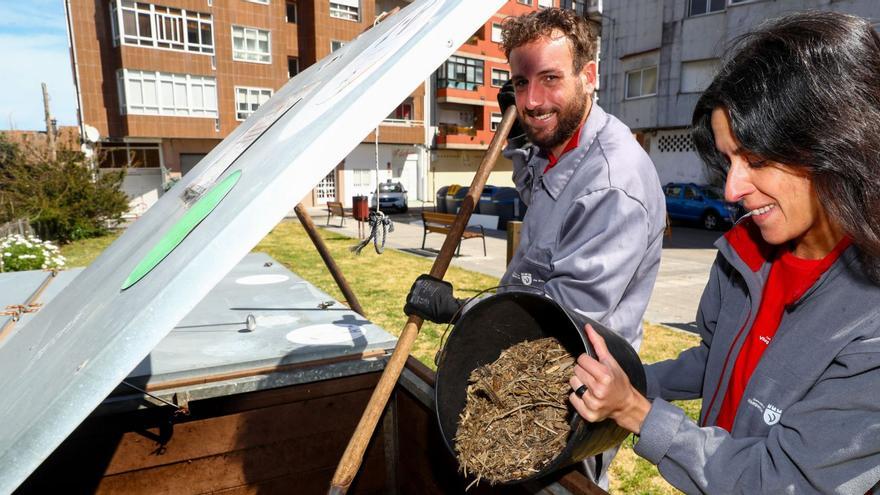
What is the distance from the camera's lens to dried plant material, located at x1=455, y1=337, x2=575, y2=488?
1198mm

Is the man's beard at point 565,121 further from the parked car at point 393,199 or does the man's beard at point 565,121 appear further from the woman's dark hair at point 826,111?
the parked car at point 393,199

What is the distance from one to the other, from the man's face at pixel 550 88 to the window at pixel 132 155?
25.0m

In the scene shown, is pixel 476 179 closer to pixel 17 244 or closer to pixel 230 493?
pixel 230 493

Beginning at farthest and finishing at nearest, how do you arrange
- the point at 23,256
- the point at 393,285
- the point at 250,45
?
the point at 250,45 < the point at 393,285 < the point at 23,256

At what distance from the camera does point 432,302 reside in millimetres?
1806

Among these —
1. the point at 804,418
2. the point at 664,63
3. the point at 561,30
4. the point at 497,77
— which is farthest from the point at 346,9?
the point at 804,418

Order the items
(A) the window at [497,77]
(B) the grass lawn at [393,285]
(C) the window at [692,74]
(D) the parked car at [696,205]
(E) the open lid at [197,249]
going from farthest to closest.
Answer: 1. (A) the window at [497,77]
2. (C) the window at [692,74]
3. (D) the parked car at [696,205]
4. (B) the grass lawn at [393,285]
5. (E) the open lid at [197,249]

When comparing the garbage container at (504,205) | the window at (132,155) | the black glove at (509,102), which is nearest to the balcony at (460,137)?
the garbage container at (504,205)

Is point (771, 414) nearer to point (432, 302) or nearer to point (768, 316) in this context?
point (768, 316)

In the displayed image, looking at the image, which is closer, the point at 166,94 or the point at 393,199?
the point at 166,94

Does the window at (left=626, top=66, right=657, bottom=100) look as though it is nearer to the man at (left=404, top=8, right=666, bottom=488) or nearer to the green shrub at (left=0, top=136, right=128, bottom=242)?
the green shrub at (left=0, top=136, right=128, bottom=242)

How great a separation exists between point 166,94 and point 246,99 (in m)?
3.44

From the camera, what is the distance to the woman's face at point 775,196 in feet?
3.35

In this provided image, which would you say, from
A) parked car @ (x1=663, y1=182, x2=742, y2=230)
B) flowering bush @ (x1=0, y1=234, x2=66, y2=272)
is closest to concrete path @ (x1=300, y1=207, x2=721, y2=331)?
parked car @ (x1=663, y1=182, x2=742, y2=230)
